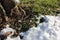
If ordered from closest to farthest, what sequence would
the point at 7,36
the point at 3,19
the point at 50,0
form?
the point at 7,36 < the point at 3,19 < the point at 50,0

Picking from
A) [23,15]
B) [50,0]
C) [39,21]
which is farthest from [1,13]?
[50,0]

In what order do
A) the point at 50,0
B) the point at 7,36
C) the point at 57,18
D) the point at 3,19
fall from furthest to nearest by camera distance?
the point at 50,0 < the point at 57,18 < the point at 3,19 < the point at 7,36

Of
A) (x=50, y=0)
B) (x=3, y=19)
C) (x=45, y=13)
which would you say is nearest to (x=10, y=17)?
(x=3, y=19)

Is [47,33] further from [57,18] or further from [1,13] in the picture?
[1,13]

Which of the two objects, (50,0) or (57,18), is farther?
(50,0)

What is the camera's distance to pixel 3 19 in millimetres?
5984

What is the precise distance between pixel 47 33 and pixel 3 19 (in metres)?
1.21

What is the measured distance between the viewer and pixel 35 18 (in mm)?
6328

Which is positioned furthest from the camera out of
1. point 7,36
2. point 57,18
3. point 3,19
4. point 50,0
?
point 50,0

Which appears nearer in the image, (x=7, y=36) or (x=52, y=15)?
(x=7, y=36)

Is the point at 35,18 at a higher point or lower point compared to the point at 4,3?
lower

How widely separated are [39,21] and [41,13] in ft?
1.49

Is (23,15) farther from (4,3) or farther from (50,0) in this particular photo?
(50,0)

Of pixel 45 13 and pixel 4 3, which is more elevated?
pixel 4 3
